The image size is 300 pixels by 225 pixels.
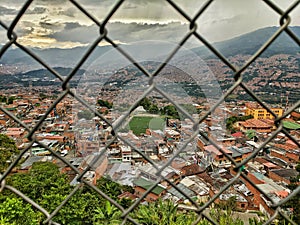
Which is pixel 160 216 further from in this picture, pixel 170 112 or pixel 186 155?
pixel 170 112

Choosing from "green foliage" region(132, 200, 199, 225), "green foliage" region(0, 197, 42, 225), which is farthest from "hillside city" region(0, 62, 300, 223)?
"green foliage" region(0, 197, 42, 225)

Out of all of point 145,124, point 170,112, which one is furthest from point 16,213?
point 170,112

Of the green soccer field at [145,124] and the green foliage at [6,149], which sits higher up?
the green soccer field at [145,124]

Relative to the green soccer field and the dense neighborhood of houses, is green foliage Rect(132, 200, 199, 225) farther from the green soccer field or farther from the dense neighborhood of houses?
the green soccer field

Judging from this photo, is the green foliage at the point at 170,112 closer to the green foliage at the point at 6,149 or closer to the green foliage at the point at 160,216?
the green foliage at the point at 160,216

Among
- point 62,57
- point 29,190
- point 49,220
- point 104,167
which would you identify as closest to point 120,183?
point 104,167

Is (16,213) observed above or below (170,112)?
below

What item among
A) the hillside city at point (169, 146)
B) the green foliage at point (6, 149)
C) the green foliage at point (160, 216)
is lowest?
the green foliage at point (6, 149)

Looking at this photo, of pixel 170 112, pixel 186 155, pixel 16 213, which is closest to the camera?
pixel 170 112

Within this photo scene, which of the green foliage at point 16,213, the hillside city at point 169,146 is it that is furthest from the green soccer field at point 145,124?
the green foliage at point 16,213
